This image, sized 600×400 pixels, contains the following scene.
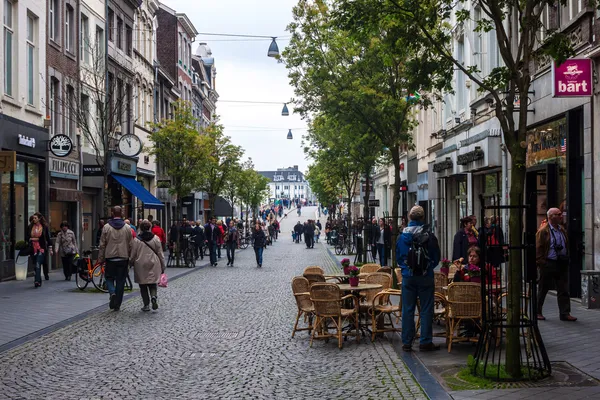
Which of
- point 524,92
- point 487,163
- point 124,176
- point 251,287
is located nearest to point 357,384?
point 524,92

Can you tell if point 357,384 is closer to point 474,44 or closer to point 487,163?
point 487,163

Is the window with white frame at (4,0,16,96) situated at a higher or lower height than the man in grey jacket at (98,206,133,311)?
higher

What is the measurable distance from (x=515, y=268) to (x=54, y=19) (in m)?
23.7

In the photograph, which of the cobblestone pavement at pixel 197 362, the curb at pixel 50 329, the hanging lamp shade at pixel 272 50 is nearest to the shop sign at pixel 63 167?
the hanging lamp shade at pixel 272 50

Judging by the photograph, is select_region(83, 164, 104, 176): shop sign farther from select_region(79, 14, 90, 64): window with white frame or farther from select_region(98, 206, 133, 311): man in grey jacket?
select_region(98, 206, 133, 311): man in grey jacket

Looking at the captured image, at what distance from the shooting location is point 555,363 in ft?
31.1

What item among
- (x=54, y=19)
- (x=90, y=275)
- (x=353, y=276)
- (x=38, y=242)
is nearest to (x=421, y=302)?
(x=353, y=276)

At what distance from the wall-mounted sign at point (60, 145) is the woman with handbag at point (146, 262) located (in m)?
10.5

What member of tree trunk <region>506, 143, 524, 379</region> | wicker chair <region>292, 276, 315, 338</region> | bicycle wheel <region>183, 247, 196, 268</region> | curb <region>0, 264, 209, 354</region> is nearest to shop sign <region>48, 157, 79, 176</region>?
bicycle wheel <region>183, 247, 196, 268</region>

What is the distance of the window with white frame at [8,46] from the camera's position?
23.9 meters

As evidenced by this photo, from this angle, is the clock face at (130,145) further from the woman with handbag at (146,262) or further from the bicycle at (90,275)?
the woman with handbag at (146,262)

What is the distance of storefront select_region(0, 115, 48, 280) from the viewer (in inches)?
922

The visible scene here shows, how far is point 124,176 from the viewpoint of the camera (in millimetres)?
37000

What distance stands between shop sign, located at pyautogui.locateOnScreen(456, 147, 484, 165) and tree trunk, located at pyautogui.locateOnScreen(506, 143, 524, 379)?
15430 millimetres
